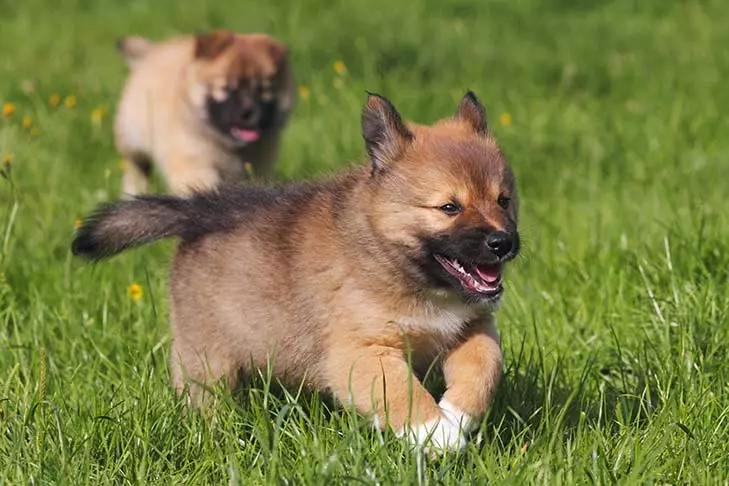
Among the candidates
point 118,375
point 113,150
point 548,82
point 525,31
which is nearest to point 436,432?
point 118,375

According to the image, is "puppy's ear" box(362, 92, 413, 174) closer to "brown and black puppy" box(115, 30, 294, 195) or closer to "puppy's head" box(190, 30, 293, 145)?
"brown and black puppy" box(115, 30, 294, 195)

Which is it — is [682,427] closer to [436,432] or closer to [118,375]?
[436,432]

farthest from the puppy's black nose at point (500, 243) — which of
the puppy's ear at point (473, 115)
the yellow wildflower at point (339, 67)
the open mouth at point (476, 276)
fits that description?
the yellow wildflower at point (339, 67)

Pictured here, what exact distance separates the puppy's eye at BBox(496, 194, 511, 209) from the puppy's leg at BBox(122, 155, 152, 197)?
3.87 meters

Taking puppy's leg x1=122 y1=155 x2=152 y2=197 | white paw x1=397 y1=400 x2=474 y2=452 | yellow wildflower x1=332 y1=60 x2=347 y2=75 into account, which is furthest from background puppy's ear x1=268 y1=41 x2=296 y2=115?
white paw x1=397 y1=400 x2=474 y2=452

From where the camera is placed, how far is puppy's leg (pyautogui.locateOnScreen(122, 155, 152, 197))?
6.96 m

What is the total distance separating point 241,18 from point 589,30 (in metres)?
2.83

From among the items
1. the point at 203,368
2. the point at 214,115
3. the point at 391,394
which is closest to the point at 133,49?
the point at 214,115

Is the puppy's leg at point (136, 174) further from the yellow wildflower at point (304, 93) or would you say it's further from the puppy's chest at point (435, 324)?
the puppy's chest at point (435, 324)

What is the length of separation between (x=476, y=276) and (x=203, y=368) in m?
0.94

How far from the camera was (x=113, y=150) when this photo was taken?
288 inches

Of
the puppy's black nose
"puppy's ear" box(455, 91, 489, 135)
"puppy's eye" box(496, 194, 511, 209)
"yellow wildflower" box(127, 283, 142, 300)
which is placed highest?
"puppy's ear" box(455, 91, 489, 135)

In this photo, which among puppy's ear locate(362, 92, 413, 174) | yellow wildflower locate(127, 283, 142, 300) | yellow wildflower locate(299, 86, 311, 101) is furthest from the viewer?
yellow wildflower locate(299, 86, 311, 101)

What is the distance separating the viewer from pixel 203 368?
3.67m
